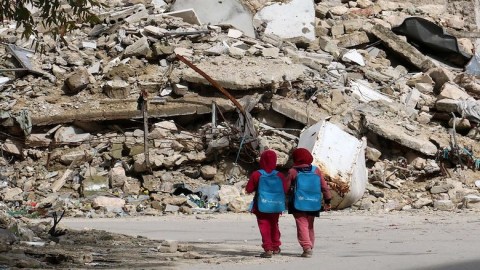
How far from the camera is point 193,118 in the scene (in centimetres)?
1556

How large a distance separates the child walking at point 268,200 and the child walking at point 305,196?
10 cm

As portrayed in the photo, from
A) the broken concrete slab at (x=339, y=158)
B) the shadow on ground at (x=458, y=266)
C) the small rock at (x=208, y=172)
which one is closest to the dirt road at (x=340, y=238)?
the shadow on ground at (x=458, y=266)

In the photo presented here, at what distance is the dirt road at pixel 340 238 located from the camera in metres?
6.53

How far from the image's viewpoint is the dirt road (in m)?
6.53

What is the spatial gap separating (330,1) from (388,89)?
4788 millimetres

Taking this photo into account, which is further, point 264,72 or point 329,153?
point 264,72

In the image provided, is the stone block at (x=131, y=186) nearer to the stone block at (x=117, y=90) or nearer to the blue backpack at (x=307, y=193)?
the stone block at (x=117, y=90)

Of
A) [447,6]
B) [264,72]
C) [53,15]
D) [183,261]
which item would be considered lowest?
[447,6]

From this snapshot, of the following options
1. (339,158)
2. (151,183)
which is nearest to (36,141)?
(151,183)

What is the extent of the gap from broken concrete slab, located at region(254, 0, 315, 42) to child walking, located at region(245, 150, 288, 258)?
38.6 feet

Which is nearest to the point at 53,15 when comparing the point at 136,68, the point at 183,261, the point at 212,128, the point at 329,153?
the point at 183,261

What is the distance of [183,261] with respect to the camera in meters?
6.78

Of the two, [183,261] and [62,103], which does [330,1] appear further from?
[183,261]

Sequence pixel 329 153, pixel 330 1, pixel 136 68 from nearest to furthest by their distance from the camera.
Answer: pixel 329 153
pixel 136 68
pixel 330 1
